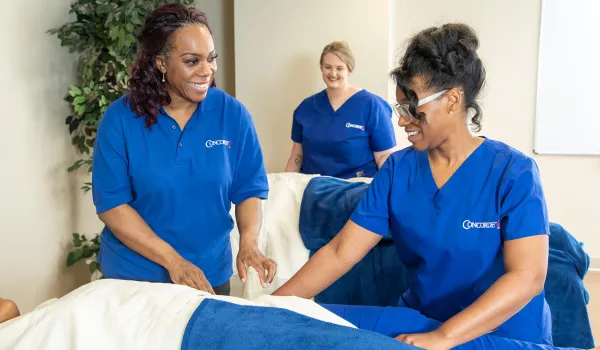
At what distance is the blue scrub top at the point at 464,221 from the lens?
1379 millimetres

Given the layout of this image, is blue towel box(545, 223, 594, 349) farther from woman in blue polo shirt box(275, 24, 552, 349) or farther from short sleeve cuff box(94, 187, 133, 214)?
short sleeve cuff box(94, 187, 133, 214)

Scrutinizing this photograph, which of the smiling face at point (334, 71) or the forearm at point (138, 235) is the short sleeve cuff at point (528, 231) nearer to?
the forearm at point (138, 235)

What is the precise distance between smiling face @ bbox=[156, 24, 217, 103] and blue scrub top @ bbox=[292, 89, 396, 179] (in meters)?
1.58

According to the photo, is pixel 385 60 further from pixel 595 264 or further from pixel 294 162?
pixel 595 264

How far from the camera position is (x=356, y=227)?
60.6 inches

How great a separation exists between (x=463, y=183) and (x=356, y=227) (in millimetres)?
278

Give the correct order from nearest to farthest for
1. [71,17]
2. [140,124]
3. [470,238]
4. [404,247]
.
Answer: [470,238], [404,247], [140,124], [71,17]

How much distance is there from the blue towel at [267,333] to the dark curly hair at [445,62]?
60cm

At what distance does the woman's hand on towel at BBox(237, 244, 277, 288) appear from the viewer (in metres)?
1.58

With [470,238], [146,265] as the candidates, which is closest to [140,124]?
[146,265]

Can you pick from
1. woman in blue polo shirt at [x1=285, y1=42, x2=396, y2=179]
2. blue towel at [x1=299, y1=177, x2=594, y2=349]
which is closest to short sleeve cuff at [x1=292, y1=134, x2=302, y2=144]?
woman in blue polo shirt at [x1=285, y1=42, x2=396, y2=179]

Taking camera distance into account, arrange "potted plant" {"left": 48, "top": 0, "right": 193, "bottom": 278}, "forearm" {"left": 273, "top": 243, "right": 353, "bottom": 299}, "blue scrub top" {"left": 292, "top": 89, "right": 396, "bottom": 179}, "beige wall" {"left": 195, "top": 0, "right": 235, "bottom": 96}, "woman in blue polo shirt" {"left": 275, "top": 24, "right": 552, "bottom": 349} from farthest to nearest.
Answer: "beige wall" {"left": 195, "top": 0, "right": 235, "bottom": 96}, "blue scrub top" {"left": 292, "top": 89, "right": 396, "bottom": 179}, "potted plant" {"left": 48, "top": 0, "right": 193, "bottom": 278}, "forearm" {"left": 273, "top": 243, "right": 353, "bottom": 299}, "woman in blue polo shirt" {"left": 275, "top": 24, "right": 552, "bottom": 349}

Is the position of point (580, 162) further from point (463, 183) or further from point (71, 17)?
point (71, 17)

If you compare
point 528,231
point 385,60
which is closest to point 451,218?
point 528,231
